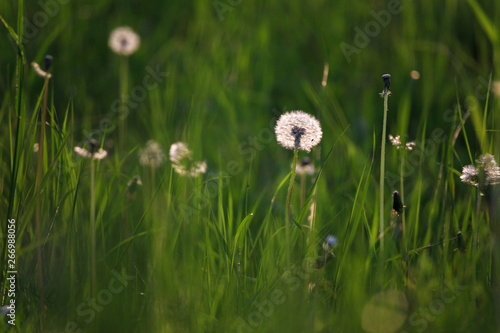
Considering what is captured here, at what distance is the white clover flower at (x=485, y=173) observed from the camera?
4.29 feet

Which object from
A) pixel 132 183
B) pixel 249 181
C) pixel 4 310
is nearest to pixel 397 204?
pixel 249 181

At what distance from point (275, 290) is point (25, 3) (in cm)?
299

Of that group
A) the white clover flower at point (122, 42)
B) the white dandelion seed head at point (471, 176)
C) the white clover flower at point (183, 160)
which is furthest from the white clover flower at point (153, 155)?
the white clover flower at point (122, 42)

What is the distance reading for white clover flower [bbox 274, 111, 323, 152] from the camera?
4.53ft

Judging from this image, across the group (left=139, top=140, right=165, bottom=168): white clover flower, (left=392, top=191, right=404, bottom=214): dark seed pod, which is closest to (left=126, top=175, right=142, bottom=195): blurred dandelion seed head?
(left=139, top=140, right=165, bottom=168): white clover flower

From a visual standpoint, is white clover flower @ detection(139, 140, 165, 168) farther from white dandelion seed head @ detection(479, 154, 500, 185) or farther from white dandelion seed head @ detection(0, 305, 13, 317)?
white dandelion seed head @ detection(479, 154, 500, 185)

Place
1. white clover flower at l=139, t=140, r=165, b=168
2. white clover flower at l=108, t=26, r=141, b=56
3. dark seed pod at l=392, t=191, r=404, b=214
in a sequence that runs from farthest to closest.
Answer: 1. white clover flower at l=108, t=26, r=141, b=56
2. white clover flower at l=139, t=140, r=165, b=168
3. dark seed pod at l=392, t=191, r=404, b=214

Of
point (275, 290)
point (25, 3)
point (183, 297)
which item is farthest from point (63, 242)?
point (25, 3)

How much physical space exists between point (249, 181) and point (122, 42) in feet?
6.22

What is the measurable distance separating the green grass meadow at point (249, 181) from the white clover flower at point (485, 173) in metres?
0.05

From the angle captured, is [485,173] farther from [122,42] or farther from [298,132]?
[122,42]

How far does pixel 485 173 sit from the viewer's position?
1319mm

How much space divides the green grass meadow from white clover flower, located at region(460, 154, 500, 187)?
51 millimetres

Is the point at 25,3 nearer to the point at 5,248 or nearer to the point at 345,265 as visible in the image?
the point at 5,248
